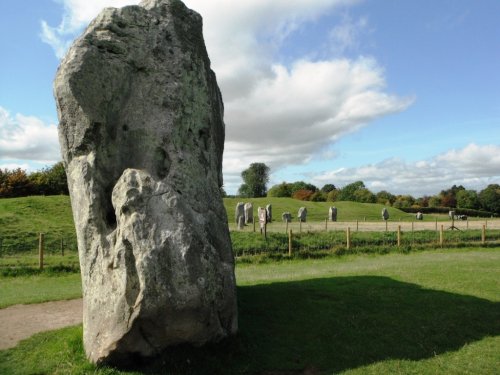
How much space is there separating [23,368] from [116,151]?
17.6 feet

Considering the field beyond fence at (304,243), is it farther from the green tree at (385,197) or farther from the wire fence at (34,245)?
the green tree at (385,197)

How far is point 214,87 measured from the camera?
13.7m

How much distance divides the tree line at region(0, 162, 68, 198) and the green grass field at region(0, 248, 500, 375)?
6781 centimetres

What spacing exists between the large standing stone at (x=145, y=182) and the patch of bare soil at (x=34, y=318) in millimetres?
3540

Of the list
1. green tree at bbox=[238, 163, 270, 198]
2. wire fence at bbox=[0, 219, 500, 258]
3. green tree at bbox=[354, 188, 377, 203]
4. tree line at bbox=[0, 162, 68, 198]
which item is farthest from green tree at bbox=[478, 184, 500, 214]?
tree line at bbox=[0, 162, 68, 198]

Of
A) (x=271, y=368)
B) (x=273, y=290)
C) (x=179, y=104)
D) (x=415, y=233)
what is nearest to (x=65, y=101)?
(x=179, y=104)

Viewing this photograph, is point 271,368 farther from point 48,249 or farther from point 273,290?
point 48,249

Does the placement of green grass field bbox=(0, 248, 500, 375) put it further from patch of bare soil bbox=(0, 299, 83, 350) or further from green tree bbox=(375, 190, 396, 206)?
green tree bbox=(375, 190, 396, 206)

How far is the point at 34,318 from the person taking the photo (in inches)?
584

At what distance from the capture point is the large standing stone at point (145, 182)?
32.1ft

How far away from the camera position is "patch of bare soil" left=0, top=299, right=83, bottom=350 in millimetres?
12909

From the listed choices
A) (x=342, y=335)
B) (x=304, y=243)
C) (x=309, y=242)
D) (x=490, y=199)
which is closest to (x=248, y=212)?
(x=309, y=242)

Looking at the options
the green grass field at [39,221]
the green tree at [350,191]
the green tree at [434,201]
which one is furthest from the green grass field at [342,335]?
the green tree at [434,201]

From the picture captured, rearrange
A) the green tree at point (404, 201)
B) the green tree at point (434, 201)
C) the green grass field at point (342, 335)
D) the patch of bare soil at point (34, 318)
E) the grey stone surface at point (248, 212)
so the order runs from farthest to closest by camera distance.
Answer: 1. the green tree at point (434, 201)
2. the green tree at point (404, 201)
3. the grey stone surface at point (248, 212)
4. the patch of bare soil at point (34, 318)
5. the green grass field at point (342, 335)
